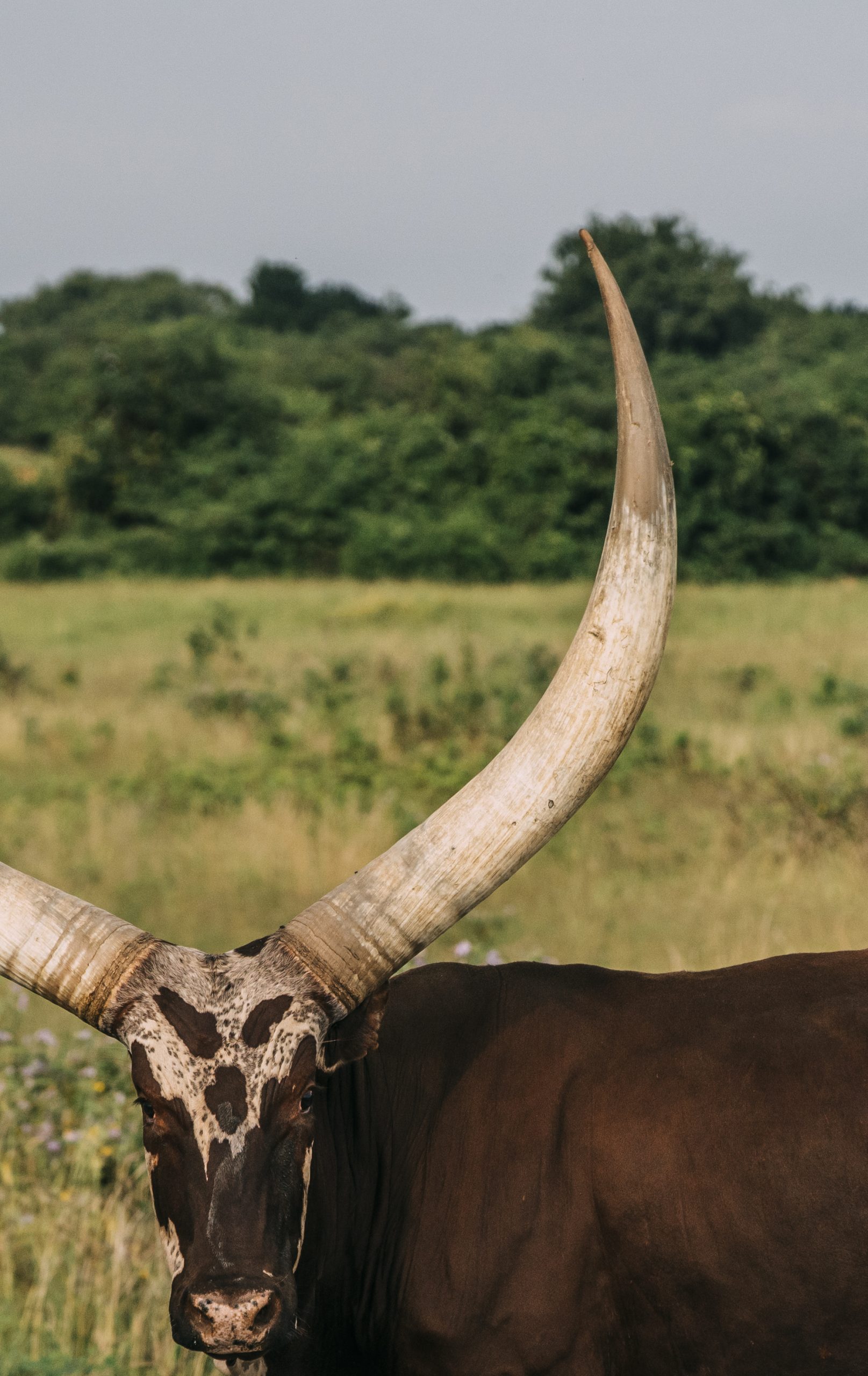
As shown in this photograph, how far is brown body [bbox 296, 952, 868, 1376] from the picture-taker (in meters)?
2.39

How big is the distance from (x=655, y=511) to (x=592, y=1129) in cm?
114

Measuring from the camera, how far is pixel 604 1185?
8.07 ft

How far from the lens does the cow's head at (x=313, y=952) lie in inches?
94.7

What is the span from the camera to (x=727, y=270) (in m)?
46.8

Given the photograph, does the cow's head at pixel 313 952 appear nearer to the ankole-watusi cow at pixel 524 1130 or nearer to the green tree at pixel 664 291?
the ankole-watusi cow at pixel 524 1130

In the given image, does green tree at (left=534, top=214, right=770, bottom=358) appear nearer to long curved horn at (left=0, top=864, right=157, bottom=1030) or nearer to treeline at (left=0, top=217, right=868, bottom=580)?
treeline at (left=0, top=217, right=868, bottom=580)

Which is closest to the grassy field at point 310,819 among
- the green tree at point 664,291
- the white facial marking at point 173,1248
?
the white facial marking at point 173,1248

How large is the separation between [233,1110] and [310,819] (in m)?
6.61

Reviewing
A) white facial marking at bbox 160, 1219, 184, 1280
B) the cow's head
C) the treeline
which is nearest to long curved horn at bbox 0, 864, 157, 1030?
the cow's head

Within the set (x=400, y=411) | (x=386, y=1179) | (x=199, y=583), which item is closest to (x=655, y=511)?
(x=386, y=1179)

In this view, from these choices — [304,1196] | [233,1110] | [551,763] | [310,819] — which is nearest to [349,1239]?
[304,1196]

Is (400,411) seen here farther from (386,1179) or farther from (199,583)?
(386,1179)

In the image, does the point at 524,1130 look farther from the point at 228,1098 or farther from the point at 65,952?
the point at 65,952

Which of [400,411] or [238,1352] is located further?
[400,411]
